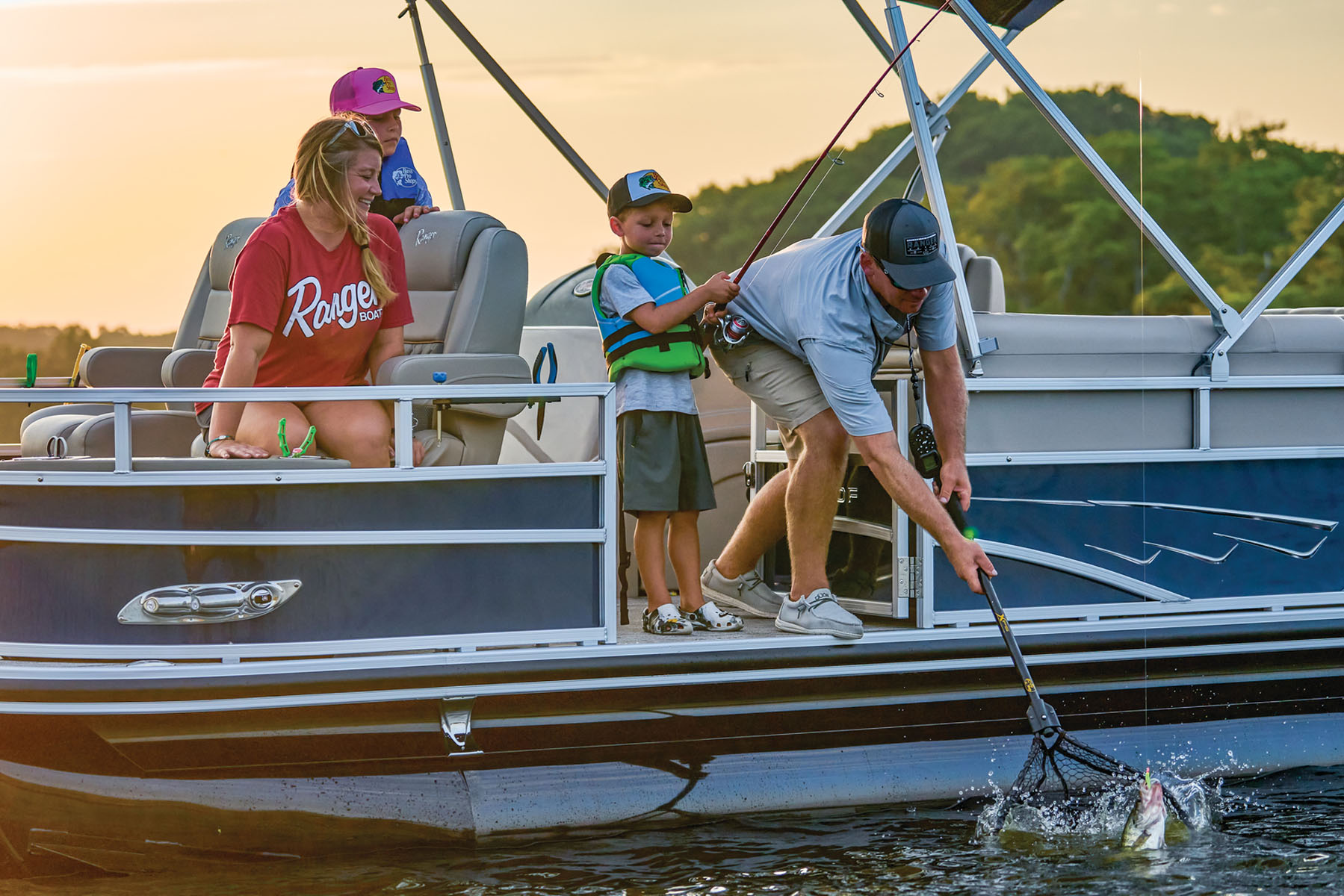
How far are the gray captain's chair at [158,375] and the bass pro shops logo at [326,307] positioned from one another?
77 centimetres

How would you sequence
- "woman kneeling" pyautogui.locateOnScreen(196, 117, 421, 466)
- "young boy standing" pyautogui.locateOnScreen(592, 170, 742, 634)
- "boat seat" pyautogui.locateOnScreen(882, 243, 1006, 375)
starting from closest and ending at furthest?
"woman kneeling" pyautogui.locateOnScreen(196, 117, 421, 466) → "young boy standing" pyautogui.locateOnScreen(592, 170, 742, 634) → "boat seat" pyautogui.locateOnScreen(882, 243, 1006, 375)

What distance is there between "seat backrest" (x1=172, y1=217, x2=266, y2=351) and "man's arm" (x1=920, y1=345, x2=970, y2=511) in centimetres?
298

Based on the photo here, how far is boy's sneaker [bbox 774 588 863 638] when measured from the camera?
170 inches

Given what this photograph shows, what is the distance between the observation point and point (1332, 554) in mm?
4871

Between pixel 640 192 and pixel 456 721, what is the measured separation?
5.57 ft

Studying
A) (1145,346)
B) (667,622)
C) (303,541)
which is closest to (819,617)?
(667,622)

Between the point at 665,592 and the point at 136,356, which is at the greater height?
the point at 136,356

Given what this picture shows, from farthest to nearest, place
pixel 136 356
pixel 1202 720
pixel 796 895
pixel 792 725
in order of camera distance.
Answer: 1. pixel 136 356
2. pixel 1202 720
3. pixel 792 725
4. pixel 796 895

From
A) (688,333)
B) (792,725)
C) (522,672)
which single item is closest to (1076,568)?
(792,725)

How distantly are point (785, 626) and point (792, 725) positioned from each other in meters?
0.30

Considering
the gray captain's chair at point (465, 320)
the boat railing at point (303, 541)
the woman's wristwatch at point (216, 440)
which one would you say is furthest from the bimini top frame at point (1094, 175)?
the woman's wristwatch at point (216, 440)

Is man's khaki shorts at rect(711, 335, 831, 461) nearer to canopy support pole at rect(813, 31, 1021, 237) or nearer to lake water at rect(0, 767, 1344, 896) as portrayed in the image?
canopy support pole at rect(813, 31, 1021, 237)

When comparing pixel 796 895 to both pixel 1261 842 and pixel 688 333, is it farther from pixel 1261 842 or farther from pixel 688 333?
pixel 688 333

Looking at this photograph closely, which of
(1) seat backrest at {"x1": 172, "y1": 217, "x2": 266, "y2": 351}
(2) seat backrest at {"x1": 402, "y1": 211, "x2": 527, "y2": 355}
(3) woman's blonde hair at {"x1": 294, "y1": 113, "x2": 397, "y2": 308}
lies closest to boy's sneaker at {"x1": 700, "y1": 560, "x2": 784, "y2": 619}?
(2) seat backrest at {"x1": 402, "y1": 211, "x2": 527, "y2": 355}
